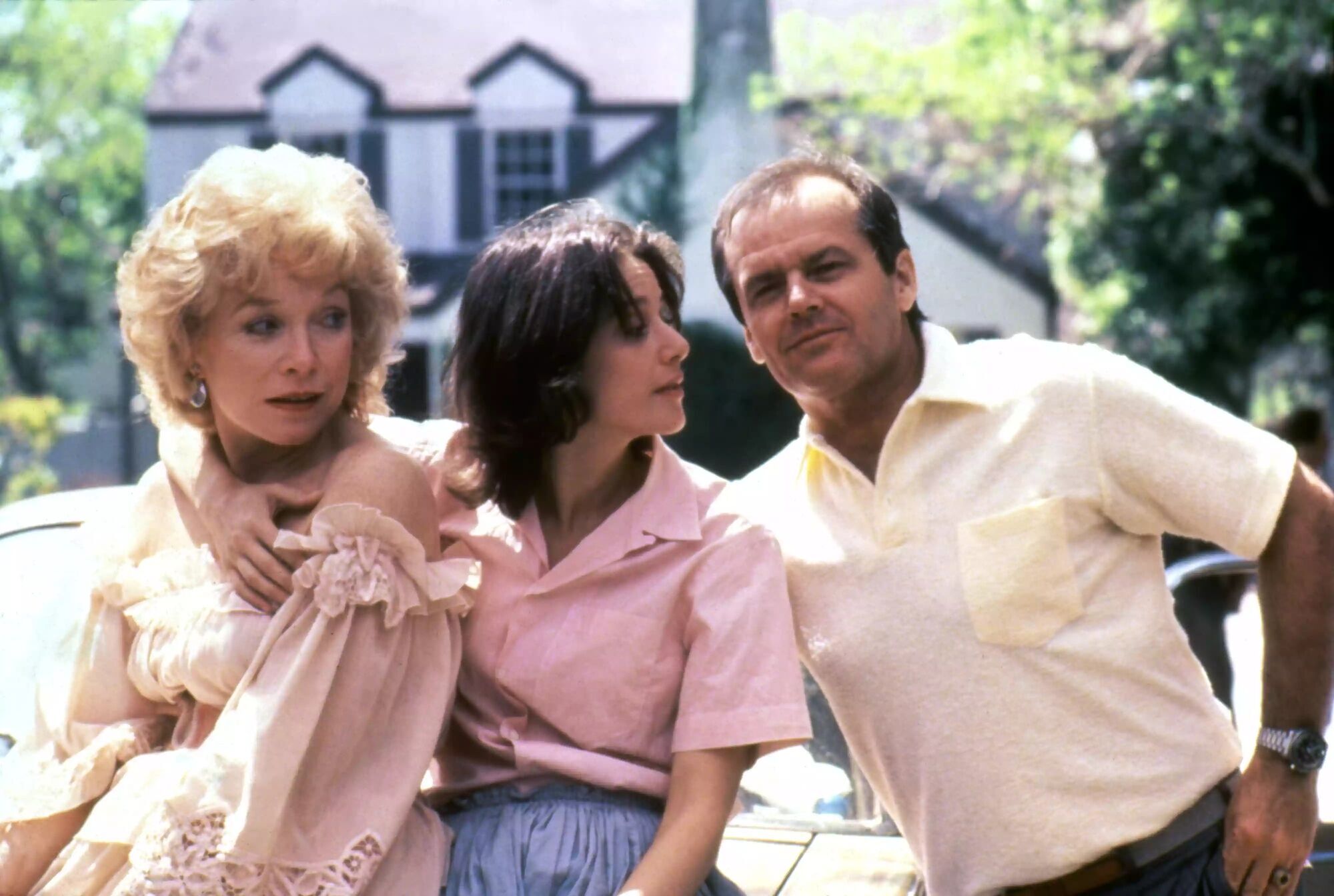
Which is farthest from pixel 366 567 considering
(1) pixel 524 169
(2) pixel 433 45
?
(2) pixel 433 45

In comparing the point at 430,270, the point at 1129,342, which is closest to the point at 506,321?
the point at 1129,342

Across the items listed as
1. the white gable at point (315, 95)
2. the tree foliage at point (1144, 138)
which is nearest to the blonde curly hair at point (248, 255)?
the tree foliage at point (1144, 138)

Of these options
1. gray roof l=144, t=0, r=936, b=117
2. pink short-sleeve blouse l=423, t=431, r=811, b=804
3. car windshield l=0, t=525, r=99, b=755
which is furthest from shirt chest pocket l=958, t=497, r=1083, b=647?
gray roof l=144, t=0, r=936, b=117

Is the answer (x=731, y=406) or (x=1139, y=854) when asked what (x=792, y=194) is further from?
(x=731, y=406)

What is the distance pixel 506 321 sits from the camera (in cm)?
237

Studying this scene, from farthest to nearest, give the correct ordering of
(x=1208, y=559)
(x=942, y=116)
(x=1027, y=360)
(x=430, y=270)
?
1. (x=430, y=270)
2. (x=942, y=116)
3. (x=1208, y=559)
4. (x=1027, y=360)

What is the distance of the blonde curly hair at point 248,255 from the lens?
2234 millimetres

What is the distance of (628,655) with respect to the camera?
7.47 ft

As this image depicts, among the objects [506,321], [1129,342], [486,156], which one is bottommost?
[1129,342]

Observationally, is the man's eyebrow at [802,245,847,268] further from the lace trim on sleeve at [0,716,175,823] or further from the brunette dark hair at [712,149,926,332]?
the lace trim on sleeve at [0,716,175,823]

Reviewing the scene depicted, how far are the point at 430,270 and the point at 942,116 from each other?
7.34 m

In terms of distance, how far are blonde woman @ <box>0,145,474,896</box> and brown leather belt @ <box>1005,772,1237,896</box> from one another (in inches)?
37.5

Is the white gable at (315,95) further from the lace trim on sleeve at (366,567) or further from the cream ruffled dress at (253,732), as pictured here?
the lace trim on sleeve at (366,567)

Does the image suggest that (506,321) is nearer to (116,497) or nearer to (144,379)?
(144,379)
